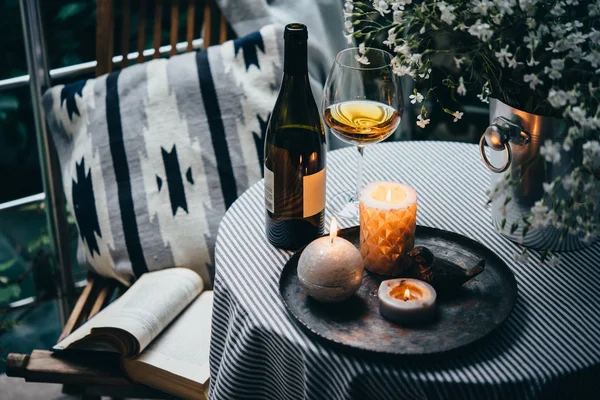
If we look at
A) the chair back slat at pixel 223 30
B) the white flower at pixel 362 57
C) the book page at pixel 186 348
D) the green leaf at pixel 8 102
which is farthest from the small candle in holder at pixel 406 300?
the green leaf at pixel 8 102

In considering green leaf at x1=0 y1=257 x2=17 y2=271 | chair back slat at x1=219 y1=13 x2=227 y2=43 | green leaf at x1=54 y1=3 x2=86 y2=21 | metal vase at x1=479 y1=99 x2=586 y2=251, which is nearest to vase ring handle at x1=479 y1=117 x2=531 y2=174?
metal vase at x1=479 y1=99 x2=586 y2=251

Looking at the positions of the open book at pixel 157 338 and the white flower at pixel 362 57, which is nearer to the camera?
the white flower at pixel 362 57

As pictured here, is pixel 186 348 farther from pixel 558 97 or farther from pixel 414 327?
pixel 558 97

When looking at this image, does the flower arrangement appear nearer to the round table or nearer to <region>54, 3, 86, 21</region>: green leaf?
the round table

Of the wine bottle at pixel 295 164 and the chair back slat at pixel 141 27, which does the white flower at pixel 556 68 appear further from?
the chair back slat at pixel 141 27

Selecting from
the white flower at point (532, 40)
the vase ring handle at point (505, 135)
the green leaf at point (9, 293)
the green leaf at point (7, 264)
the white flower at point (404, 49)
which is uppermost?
the white flower at point (532, 40)

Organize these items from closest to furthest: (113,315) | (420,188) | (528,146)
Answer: (528,146) → (420,188) → (113,315)

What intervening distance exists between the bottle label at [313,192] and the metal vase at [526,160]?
0.78 ft

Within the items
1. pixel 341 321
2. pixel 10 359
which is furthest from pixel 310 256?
pixel 10 359

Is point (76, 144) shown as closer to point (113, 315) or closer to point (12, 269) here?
point (113, 315)

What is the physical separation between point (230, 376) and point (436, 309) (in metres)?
0.29

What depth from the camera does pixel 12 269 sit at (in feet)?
7.32

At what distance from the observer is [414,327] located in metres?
0.89

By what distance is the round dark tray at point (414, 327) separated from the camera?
0.86 meters
